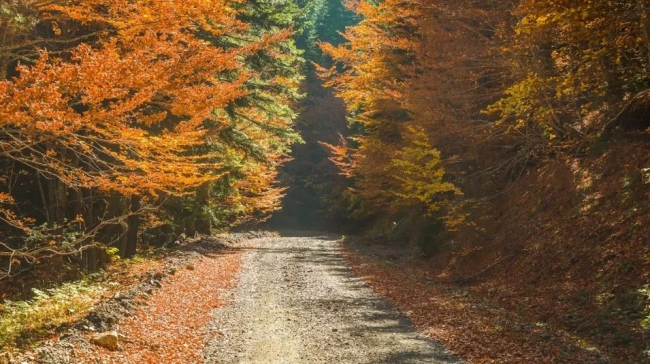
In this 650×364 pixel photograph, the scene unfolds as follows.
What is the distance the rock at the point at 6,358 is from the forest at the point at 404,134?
56.0 inches

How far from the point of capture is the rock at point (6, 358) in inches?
281

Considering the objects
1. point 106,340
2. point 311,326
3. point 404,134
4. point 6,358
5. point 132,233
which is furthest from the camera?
point 132,233

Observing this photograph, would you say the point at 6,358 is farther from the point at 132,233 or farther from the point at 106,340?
the point at 132,233

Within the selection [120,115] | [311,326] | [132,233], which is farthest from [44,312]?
[132,233]

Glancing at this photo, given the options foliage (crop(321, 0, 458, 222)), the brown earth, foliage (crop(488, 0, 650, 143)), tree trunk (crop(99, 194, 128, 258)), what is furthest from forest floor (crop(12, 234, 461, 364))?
foliage (crop(488, 0, 650, 143))

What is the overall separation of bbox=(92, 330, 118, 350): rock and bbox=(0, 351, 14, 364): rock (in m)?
1.34

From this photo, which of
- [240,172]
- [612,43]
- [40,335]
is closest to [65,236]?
[40,335]

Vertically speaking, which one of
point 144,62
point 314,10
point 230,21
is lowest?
point 144,62

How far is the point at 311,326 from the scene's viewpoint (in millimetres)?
10469

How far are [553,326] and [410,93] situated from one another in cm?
920

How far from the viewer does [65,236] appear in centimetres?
1388

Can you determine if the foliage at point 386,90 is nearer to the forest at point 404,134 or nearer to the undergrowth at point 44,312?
the forest at point 404,134

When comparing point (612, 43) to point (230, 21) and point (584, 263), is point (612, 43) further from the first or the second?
point (230, 21)

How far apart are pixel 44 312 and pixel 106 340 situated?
97.4 inches
